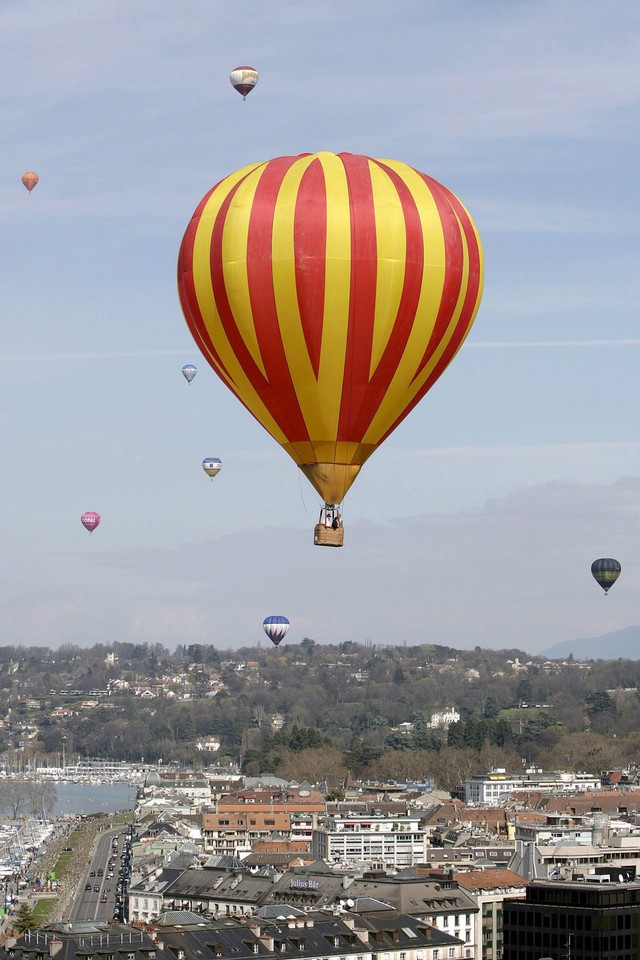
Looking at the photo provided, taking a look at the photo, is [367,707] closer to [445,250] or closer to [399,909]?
[399,909]

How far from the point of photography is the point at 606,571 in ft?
238

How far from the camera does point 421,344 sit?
90.7ft

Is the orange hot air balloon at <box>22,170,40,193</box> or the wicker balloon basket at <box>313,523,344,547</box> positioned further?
the orange hot air balloon at <box>22,170,40,193</box>

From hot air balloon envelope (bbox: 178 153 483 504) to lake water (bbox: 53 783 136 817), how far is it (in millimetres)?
114895

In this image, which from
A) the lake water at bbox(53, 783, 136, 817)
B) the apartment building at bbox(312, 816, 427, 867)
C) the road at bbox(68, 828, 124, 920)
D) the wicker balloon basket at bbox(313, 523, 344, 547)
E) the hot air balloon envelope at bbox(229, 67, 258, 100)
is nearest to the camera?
the wicker balloon basket at bbox(313, 523, 344, 547)

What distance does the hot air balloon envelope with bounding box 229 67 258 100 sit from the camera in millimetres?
38375

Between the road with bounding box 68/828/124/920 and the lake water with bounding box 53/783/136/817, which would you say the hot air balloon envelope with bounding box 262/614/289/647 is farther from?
the lake water with bounding box 53/783/136/817

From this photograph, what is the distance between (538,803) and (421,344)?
68402 mm

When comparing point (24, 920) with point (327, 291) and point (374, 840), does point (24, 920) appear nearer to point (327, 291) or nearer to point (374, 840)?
point (374, 840)

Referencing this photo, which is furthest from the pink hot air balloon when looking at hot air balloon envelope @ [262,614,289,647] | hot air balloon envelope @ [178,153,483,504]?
hot air balloon envelope @ [178,153,483,504]

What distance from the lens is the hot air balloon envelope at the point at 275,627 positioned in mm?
70062

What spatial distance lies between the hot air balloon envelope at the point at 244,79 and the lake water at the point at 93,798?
106 meters

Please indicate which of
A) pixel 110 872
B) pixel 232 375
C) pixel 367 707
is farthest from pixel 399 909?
pixel 367 707

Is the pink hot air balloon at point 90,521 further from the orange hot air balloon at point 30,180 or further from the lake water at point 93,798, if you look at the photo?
the lake water at point 93,798
